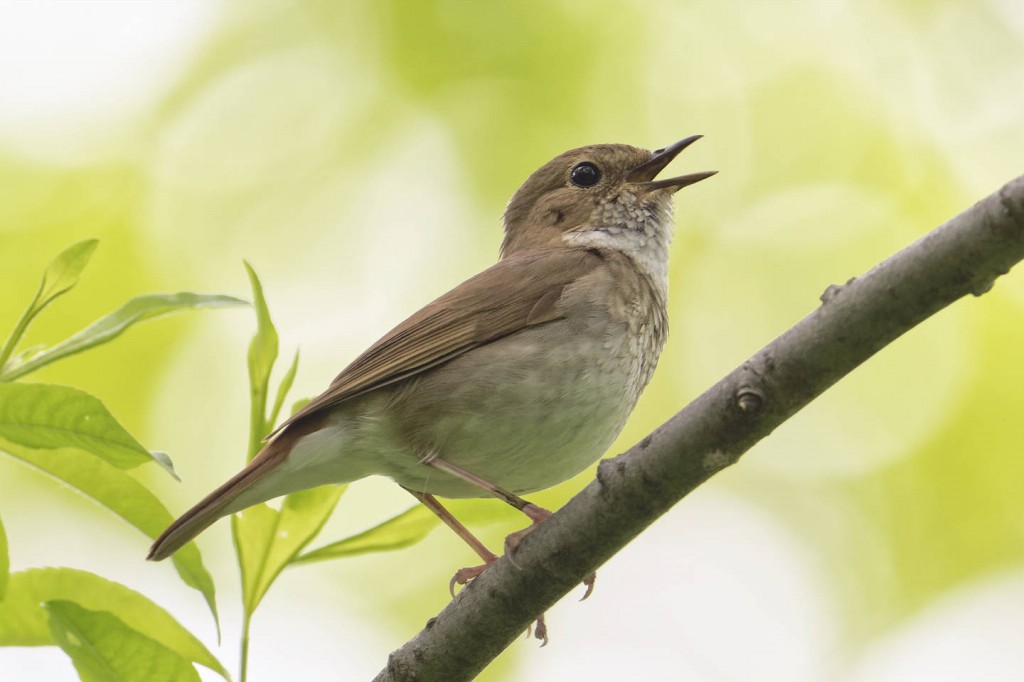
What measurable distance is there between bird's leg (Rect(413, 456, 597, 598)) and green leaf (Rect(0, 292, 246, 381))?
1.18m

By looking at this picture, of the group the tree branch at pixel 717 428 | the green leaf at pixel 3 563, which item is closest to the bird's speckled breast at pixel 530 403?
the tree branch at pixel 717 428

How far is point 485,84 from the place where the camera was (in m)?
8.19

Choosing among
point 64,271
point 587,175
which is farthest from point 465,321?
point 64,271

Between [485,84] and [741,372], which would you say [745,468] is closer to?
[485,84]

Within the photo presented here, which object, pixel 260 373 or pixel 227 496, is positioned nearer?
pixel 260 373

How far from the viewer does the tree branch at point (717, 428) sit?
2.64m

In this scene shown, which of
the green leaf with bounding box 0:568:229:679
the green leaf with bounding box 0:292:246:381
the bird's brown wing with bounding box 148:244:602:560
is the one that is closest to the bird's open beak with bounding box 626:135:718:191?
the bird's brown wing with bounding box 148:244:602:560

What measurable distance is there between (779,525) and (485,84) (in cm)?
415

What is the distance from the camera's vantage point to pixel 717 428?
294 centimetres

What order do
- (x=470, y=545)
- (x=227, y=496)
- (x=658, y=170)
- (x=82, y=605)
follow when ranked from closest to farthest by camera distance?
(x=82, y=605)
(x=227, y=496)
(x=470, y=545)
(x=658, y=170)

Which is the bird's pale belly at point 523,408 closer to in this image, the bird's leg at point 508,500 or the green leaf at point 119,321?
the bird's leg at point 508,500

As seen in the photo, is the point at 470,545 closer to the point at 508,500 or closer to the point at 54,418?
the point at 508,500

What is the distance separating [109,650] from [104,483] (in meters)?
0.48

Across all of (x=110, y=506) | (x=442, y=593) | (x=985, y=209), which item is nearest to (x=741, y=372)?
(x=985, y=209)
